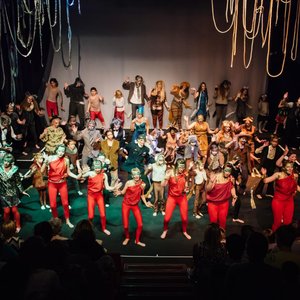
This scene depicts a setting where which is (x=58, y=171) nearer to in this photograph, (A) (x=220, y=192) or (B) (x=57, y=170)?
(B) (x=57, y=170)

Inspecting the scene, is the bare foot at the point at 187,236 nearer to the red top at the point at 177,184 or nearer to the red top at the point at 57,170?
the red top at the point at 177,184

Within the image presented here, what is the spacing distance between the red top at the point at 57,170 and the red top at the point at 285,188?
332 cm

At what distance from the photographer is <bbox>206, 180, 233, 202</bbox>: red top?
22.2ft

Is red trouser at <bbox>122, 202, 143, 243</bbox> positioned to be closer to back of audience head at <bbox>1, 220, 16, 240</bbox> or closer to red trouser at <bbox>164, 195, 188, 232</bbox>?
red trouser at <bbox>164, 195, 188, 232</bbox>

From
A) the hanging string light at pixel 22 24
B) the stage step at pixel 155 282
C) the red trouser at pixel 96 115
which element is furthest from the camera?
the red trouser at pixel 96 115

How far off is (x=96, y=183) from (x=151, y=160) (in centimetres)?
173

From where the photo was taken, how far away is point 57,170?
7.15 metres

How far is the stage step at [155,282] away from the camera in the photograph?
439 centimetres

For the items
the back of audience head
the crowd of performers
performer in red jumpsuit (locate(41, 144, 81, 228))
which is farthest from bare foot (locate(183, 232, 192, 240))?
the back of audience head

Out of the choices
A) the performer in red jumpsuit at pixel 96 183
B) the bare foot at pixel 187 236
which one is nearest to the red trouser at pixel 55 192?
the performer in red jumpsuit at pixel 96 183

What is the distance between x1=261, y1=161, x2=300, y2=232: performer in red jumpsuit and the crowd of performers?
0.05 feet

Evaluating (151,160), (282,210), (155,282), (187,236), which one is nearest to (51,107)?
(151,160)

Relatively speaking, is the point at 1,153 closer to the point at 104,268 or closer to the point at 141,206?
the point at 141,206

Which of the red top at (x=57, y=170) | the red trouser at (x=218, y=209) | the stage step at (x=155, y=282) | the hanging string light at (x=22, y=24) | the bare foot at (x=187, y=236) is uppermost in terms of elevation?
the hanging string light at (x=22, y=24)
